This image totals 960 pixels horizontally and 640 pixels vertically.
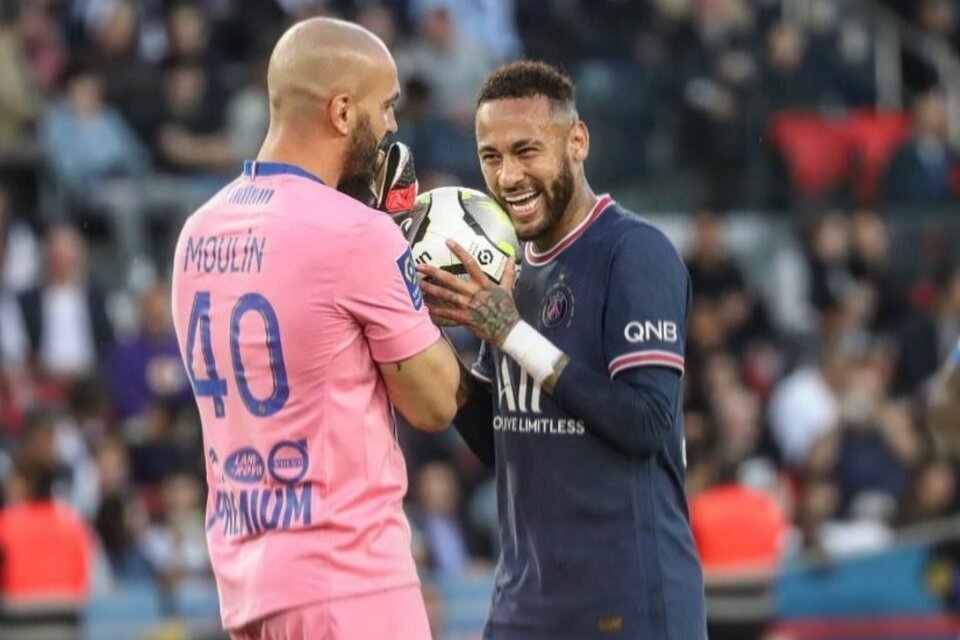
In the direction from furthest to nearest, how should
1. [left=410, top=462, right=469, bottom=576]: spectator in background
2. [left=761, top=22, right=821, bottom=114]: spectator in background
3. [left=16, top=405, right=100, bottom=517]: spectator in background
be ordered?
1. [left=761, top=22, right=821, bottom=114]: spectator in background
2. [left=410, top=462, right=469, bottom=576]: spectator in background
3. [left=16, top=405, right=100, bottom=517]: spectator in background

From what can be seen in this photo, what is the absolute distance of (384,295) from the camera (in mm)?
4879

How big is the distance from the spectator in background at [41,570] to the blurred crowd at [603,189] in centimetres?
6

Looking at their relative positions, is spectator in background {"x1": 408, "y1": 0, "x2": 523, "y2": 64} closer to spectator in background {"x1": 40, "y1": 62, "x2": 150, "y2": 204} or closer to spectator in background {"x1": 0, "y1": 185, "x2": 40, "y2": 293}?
spectator in background {"x1": 40, "y1": 62, "x2": 150, "y2": 204}

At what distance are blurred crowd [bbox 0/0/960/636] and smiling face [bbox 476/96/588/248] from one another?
5351mm

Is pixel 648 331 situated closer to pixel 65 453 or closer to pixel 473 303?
pixel 473 303

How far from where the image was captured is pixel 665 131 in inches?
634

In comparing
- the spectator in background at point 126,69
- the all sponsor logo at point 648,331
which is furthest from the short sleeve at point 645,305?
the spectator in background at point 126,69

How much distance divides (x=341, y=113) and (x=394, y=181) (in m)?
0.36

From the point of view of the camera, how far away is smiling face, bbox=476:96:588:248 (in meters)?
5.55

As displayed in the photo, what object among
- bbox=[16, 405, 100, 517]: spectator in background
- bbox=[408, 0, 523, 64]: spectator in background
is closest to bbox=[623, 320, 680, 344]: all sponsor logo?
bbox=[16, 405, 100, 517]: spectator in background

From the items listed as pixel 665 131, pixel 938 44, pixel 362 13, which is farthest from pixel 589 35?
pixel 938 44

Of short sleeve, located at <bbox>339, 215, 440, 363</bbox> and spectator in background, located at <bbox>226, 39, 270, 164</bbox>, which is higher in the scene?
spectator in background, located at <bbox>226, 39, 270, 164</bbox>

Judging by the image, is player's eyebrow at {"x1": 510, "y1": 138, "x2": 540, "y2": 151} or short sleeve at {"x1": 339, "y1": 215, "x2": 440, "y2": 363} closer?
short sleeve at {"x1": 339, "y1": 215, "x2": 440, "y2": 363}

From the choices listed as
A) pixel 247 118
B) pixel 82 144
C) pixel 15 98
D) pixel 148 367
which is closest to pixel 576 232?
pixel 148 367
